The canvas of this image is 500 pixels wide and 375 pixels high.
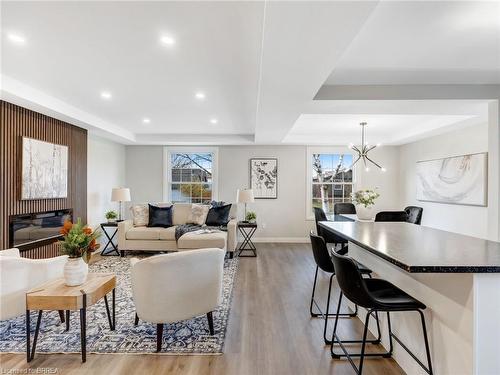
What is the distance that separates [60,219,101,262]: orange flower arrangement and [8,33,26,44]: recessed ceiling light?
1581 millimetres

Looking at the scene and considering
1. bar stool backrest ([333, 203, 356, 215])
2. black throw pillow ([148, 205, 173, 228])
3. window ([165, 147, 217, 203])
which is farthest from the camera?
window ([165, 147, 217, 203])

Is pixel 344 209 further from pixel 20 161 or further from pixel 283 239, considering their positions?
pixel 20 161

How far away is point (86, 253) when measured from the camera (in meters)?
2.52

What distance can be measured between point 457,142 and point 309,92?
3.79m

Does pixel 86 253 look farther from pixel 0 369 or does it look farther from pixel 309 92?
pixel 309 92

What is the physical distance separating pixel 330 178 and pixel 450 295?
5.74 m

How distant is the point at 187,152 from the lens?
7.29 m

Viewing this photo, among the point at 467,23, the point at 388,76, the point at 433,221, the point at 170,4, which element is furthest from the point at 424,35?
the point at 433,221

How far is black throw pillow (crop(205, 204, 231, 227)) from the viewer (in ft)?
19.3

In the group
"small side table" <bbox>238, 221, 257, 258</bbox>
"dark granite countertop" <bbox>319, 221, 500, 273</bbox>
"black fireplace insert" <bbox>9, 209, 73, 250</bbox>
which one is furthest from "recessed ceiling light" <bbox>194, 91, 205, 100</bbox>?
"black fireplace insert" <bbox>9, 209, 73, 250</bbox>

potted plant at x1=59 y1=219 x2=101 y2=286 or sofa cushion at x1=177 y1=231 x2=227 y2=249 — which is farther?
sofa cushion at x1=177 y1=231 x2=227 y2=249

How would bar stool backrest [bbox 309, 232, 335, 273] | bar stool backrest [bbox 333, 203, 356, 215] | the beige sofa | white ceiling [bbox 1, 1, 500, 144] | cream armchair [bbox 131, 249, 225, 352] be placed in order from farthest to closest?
bar stool backrest [bbox 333, 203, 356, 215] → the beige sofa → bar stool backrest [bbox 309, 232, 335, 273] → cream armchair [bbox 131, 249, 225, 352] → white ceiling [bbox 1, 1, 500, 144]

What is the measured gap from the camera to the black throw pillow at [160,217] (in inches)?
230

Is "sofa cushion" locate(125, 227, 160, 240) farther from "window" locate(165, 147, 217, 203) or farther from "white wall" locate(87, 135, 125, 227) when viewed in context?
"window" locate(165, 147, 217, 203)
